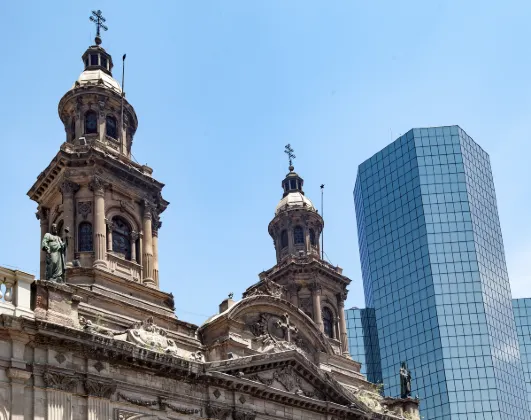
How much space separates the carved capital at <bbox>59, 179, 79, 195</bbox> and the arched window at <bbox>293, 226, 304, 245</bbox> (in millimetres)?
19195

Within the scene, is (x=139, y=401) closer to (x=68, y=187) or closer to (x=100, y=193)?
(x=100, y=193)

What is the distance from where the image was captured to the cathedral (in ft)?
93.3

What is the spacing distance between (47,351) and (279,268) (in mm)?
27943

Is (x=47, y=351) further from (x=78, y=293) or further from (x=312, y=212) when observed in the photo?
(x=312, y=212)

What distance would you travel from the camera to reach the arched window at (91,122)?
45.1 meters

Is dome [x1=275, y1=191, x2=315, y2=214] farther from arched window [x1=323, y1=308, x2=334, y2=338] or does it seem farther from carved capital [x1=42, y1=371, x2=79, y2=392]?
carved capital [x1=42, y1=371, x2=79, y2=392]

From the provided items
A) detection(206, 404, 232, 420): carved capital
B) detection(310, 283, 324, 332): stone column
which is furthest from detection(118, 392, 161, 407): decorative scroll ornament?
detection(310, 283, 324, 332): stone column

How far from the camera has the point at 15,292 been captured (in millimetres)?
28266

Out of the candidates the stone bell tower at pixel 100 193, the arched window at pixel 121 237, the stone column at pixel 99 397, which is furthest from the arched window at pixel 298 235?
the stone column at pixel 99 397

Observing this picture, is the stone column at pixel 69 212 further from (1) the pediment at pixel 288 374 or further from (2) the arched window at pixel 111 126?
(1) the pediment at pixel 288 374

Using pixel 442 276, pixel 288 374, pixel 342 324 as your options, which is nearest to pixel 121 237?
pixel 288 374

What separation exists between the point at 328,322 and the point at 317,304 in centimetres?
198

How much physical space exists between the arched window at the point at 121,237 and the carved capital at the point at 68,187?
100 inches

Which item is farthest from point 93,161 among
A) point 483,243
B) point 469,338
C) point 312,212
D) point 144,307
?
point 483,243
